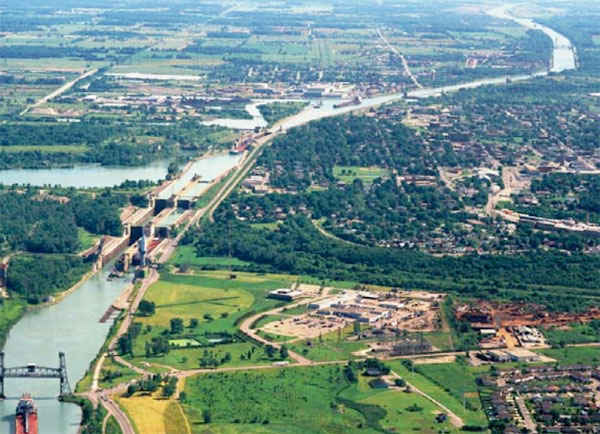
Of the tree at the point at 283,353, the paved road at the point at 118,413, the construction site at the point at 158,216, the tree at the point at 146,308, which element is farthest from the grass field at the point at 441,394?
the construction site at the point at 158,216

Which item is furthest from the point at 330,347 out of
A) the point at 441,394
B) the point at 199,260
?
the point at 199,260

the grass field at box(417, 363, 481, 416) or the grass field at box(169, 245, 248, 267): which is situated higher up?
the grass field at box(417, 363, 481, 416)

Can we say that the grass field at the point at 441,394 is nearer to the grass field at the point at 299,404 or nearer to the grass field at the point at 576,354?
the grass field at the point at 299,404

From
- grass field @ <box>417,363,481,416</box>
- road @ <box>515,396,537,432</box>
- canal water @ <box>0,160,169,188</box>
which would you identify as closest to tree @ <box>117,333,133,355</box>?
grass field @ <box>417,363,481,416</box>

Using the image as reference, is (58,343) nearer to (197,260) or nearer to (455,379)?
(455,379)

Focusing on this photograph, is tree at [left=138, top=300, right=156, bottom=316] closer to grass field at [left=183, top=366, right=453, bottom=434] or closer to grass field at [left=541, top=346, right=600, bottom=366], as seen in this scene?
grass field at [left=183, top=366, right=453, bottom=434]
